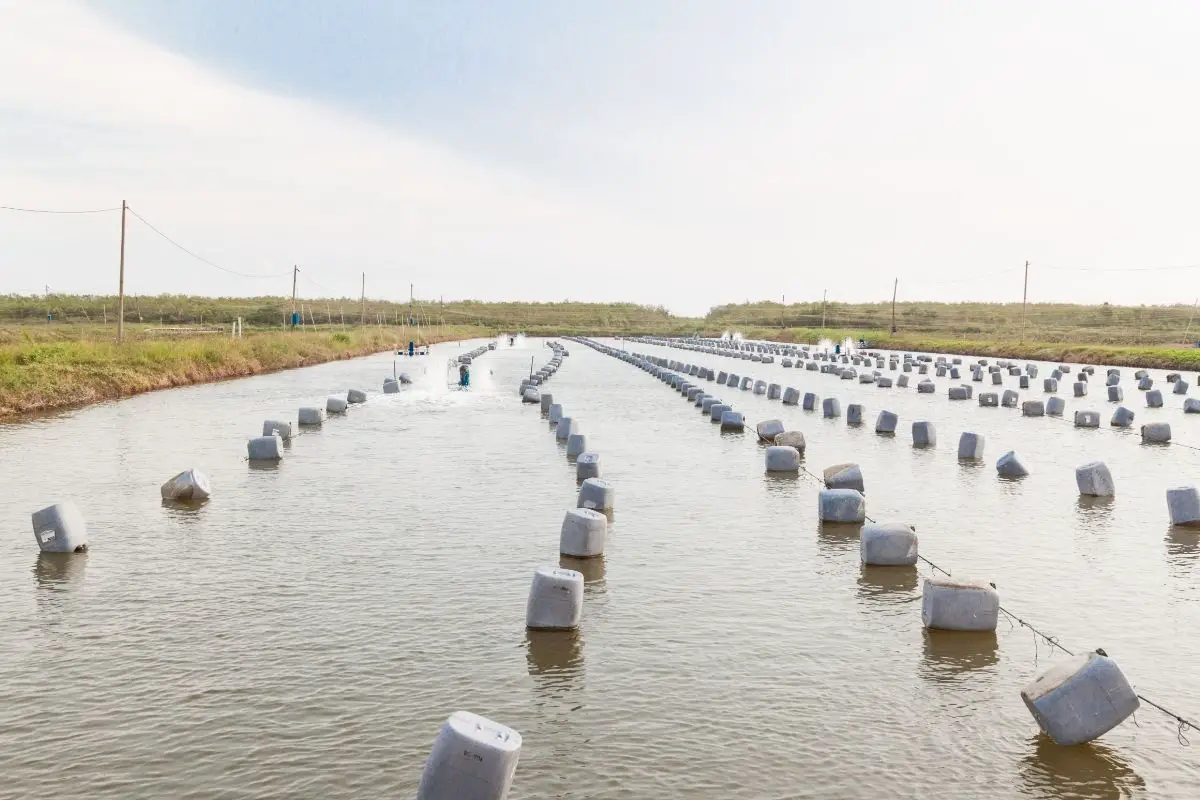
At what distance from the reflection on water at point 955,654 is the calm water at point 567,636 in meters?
0.03

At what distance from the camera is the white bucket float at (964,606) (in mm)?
9719

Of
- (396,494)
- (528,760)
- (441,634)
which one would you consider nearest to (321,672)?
(441,634)

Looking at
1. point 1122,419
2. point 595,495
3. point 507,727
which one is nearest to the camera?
point 507,727

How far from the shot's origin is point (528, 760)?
22.7ft

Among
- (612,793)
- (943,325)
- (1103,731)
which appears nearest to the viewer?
(612,793)

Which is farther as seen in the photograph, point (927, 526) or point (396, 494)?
point (396, 494)

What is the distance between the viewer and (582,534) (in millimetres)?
12398

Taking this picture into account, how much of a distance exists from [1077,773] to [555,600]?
447 cm

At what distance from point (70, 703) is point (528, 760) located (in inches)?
141

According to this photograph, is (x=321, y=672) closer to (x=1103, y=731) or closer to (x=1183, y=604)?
(x=1103, y=731)

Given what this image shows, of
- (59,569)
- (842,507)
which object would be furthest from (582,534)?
(59,569)

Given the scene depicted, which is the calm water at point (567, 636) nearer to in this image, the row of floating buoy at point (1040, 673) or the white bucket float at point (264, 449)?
the row of floating buoy at point (1040, 673)

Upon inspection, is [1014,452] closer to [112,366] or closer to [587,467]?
[587,467]

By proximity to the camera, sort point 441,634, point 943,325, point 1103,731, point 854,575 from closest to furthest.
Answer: point 1103,731, point 441,634, point 854,575, point 943,325
